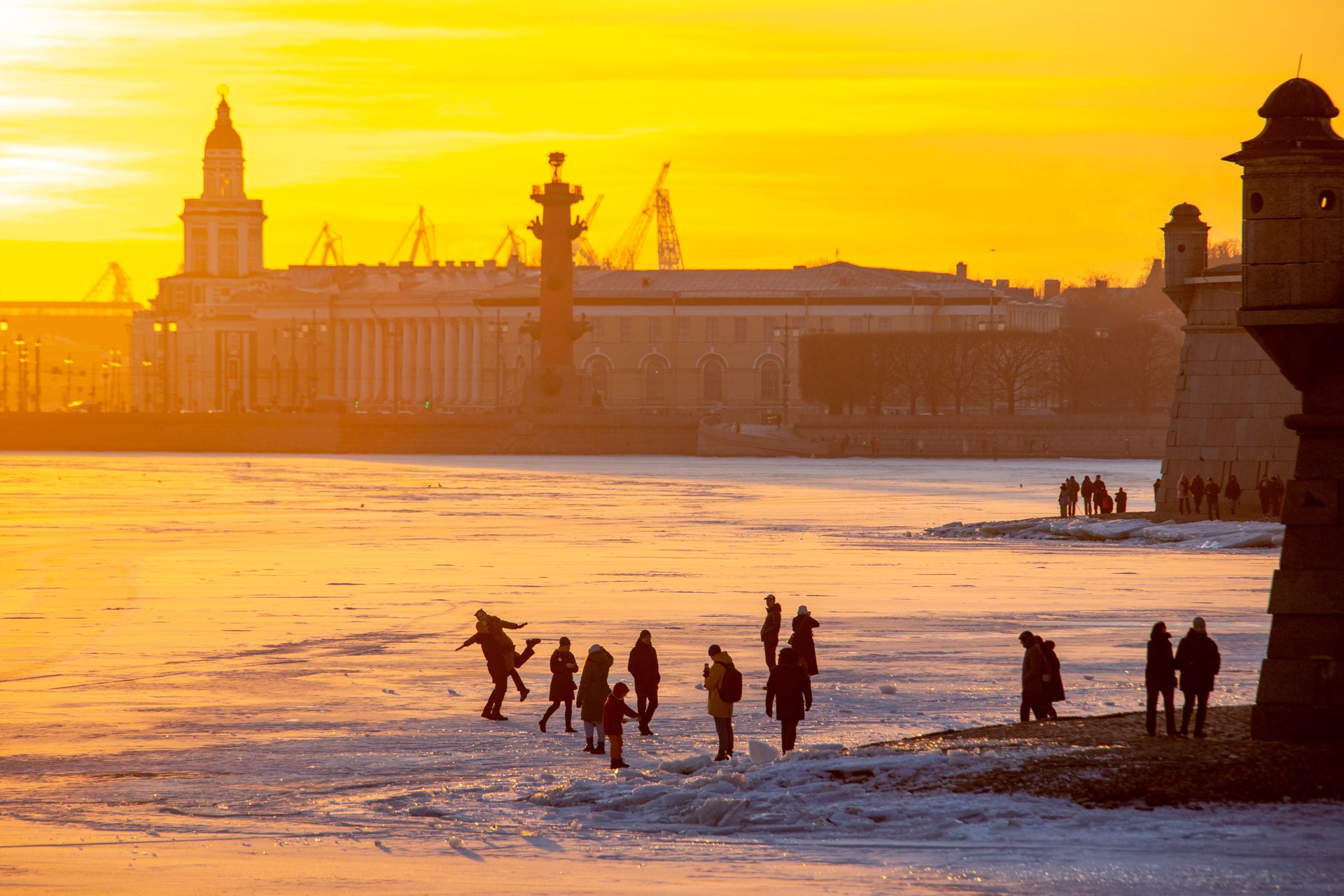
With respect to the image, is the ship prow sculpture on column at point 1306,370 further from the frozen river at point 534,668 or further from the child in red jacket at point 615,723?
the child in red jacket at point 615,723

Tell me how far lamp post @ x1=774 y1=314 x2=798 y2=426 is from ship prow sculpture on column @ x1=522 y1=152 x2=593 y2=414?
17.7 meters

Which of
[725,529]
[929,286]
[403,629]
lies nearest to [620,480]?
[725,529]

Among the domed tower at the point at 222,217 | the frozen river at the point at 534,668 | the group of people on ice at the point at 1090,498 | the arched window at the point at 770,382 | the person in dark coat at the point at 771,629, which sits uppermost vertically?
the domed tower at the point at 222,217

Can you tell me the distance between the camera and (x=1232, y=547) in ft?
115

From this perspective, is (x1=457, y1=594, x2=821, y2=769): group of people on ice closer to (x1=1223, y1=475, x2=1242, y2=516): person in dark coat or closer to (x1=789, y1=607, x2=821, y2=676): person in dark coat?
(x1=789, y1=607, x2=821, y2=676): person in dark coat

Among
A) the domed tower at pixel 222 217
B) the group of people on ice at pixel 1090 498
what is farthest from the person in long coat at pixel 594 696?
the domed tower at pixel 222 217

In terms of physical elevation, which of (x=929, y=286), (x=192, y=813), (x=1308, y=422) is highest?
(x=929, y=286)

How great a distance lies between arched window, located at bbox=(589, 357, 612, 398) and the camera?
137750mm

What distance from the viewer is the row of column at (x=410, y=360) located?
479 ft

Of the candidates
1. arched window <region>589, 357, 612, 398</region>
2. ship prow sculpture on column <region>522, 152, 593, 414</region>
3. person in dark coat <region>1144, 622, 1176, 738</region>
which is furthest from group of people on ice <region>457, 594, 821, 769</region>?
arched window <region>589, 357, 612, 398</region>

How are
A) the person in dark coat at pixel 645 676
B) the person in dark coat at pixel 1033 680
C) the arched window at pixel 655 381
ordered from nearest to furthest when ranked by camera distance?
the person in dark coat at pixel 1033 680 < the person in dark coat at pixel 645 676 < the arched window at pixel 655 381

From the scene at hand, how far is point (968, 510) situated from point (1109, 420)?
54.0 metres

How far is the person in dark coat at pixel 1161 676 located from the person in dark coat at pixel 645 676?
3.68 m

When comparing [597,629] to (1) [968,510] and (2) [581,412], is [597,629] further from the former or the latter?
(2) [581,412]
